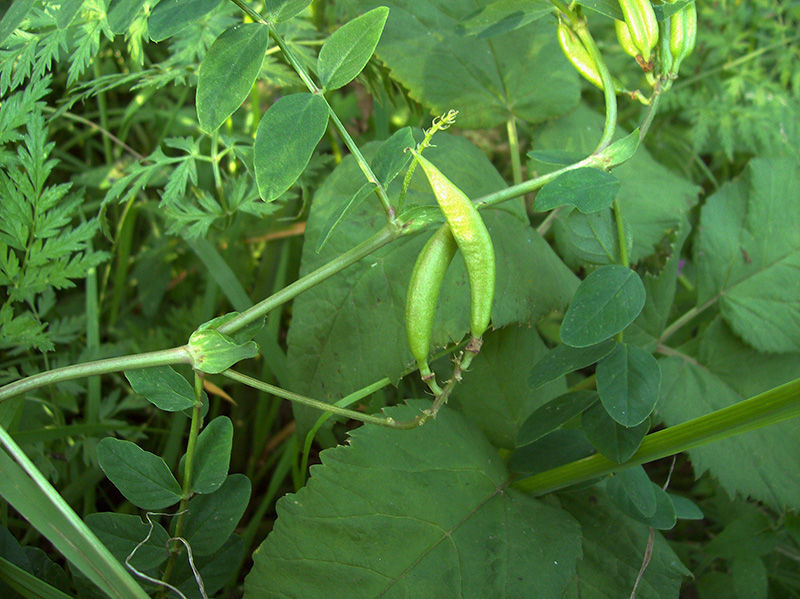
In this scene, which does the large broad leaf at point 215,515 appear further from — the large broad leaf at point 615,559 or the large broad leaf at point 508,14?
the large broad leaf at point 508,14

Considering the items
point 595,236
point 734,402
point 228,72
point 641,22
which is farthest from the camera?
point 734,402

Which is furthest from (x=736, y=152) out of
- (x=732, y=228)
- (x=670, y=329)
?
(x=670, y=329)

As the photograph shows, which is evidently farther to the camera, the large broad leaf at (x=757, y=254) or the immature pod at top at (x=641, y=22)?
the large broad leaf at (x=757, y=254)

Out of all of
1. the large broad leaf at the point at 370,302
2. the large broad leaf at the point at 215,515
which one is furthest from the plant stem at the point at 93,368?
the large broad leaf at the point at 370,302

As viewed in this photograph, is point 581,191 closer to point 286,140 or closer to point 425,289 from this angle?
point 425,289

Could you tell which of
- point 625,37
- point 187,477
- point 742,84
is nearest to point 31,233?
point 187,477

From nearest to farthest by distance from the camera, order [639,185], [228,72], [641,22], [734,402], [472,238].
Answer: [472,238], [228,72], [641,22], [734,402], [639,185]

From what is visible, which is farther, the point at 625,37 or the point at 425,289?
the point at 625,37
